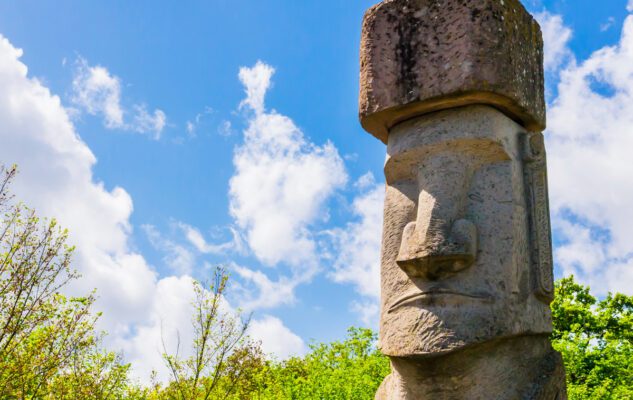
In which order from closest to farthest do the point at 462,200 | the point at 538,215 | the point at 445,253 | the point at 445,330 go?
the point at 445,330
the point at 445,253
the point at 462,200
the point at 538,215

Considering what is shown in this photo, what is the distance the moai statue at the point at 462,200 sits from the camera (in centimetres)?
422

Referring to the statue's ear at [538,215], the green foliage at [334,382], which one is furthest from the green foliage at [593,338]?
the statue's ear at [538,215]

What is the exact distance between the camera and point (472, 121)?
4.72 metres

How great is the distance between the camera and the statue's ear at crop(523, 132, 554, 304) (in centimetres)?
457

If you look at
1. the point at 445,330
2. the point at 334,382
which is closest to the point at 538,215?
the point at 445,330

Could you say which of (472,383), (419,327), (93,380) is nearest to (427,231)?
(419,327)

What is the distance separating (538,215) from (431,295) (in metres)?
1.05

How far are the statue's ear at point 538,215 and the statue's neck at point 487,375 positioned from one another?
1.37 feet

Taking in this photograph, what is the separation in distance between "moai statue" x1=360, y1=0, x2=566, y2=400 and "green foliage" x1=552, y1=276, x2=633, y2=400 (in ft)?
37.6

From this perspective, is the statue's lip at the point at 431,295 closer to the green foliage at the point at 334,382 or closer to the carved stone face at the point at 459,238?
the carved stone face at the point at 459,238

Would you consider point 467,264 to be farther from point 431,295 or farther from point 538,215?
point 538,215

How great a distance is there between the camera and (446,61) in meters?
4.80

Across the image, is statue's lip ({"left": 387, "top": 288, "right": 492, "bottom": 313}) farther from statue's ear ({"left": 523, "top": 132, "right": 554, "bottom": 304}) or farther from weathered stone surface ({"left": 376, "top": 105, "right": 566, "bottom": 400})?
statue's ear ({"left": 523, "top": 132, "right": 554, "bottom": 304})

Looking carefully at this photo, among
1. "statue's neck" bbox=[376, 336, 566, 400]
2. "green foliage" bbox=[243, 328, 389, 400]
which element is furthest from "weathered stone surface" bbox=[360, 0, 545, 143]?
"green foliage" bbox=[243, 328, 389, 400]
